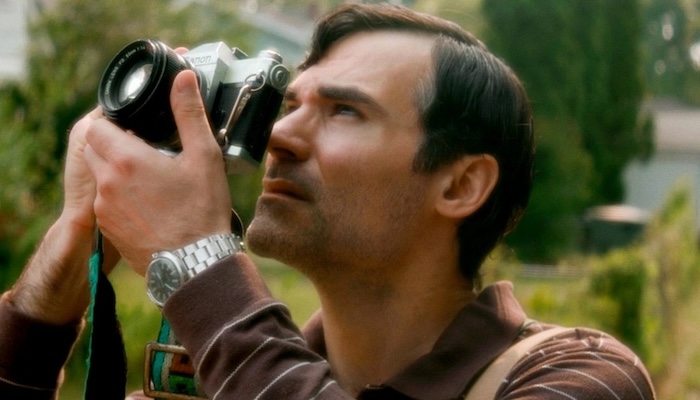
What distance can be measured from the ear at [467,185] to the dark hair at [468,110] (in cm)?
2

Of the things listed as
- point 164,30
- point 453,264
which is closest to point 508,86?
point 453,264

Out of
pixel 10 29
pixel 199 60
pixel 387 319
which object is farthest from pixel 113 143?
pixel 10 29

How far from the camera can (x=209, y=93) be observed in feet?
6.25

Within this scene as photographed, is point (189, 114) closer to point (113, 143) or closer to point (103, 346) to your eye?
point (113, 143)

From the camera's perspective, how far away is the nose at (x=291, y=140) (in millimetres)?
2123

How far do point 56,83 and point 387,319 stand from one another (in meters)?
5.81

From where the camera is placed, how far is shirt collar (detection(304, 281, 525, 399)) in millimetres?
2045

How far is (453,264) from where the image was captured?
7.61 feet

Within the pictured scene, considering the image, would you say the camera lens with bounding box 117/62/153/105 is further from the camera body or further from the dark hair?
the dark hair

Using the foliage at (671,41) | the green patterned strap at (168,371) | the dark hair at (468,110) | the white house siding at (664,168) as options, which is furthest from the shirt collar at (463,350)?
the foliage at (671,41)

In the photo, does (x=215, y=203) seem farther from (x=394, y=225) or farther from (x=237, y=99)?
(x=394, y=225)

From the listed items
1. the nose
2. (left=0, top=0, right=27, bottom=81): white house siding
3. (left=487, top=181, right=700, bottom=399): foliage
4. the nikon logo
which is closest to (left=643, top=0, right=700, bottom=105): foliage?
(left=0, top=0, right=27, bottom=81): white house siding

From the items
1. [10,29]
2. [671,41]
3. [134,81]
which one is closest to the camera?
[134,81]

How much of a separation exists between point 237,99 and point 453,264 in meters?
0.65
